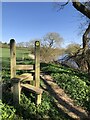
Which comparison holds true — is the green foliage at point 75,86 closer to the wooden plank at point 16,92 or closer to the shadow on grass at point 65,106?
the shadow on grass at point 65,106

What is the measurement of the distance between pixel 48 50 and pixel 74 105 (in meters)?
25.5

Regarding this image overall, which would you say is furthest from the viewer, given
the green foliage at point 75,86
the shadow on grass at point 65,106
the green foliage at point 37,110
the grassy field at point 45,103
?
the green foliage at point 75,86

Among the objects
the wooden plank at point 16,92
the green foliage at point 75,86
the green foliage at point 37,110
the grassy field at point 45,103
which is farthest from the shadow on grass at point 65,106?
the wooden plank at point 16,92

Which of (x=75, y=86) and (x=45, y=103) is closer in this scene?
(x=45, y=103)

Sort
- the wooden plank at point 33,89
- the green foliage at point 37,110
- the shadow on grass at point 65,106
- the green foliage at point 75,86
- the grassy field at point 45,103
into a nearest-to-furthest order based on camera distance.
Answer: the grassy field at point 45,103, the green foliage at point 37,110, the wooden plank at point 33,89, the shadow on grass at point 65,106, the green foliage at point 75,86

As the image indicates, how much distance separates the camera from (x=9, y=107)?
7855mm

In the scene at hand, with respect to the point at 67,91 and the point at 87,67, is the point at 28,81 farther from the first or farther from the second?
the point at 87,67

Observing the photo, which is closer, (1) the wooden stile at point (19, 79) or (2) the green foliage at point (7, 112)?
(2) the green foliage at point (7, 112)

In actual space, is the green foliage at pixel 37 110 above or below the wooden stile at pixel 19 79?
below

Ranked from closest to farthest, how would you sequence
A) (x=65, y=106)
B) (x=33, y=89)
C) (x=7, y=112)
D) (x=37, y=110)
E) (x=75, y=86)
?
(x=7, y=112)
(x=37, y=110)
(x=33, y=89)
(x=65, y=106)
(x=75, y=86)

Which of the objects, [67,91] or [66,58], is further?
[66,58]

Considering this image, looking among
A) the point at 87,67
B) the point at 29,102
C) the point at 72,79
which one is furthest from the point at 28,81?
the point at 87,67

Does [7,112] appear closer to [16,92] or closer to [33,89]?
[16,92]

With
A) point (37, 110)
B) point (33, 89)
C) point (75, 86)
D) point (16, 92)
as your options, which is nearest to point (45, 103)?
point (37, 110)
